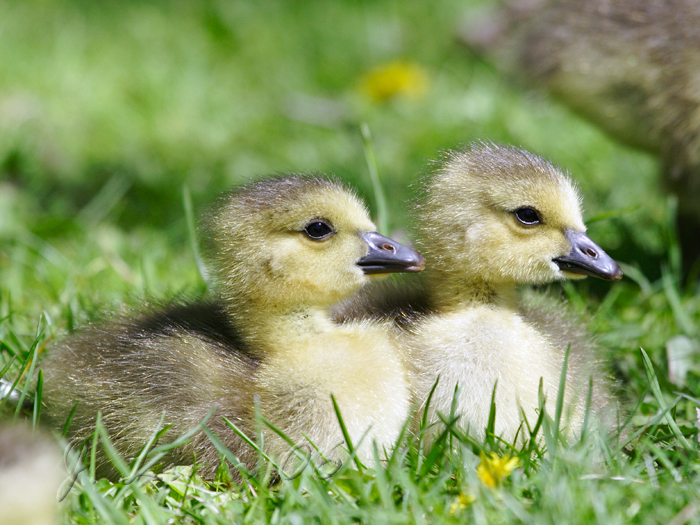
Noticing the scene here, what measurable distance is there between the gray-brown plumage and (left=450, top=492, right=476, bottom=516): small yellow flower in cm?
163

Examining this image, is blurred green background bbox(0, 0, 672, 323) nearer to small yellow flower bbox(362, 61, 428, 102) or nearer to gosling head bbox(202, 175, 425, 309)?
small yellow flower bbox(362, 61, 428, 102)

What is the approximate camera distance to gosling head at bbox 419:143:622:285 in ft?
5.76

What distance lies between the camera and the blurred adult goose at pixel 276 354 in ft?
5.47

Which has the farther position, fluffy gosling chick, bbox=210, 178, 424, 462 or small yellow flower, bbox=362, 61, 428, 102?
small yellow flower, bbox=362, 61, 428, 102

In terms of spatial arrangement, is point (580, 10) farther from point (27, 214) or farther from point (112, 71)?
point (112, 71)

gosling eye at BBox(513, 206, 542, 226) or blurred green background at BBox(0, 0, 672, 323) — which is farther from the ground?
blurred green background at BBox(0, 0, 672, 323)

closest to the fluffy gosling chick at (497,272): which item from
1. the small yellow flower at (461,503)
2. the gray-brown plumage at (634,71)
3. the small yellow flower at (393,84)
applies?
the small yellow flower at (461,503)

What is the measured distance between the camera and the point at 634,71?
272 cm

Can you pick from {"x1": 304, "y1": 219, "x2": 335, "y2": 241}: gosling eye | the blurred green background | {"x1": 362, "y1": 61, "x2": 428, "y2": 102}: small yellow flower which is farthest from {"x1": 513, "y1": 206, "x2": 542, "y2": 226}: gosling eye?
{"x1": 362, "y1": 61, "x2": 428, "y2": 102}: small yellow flower

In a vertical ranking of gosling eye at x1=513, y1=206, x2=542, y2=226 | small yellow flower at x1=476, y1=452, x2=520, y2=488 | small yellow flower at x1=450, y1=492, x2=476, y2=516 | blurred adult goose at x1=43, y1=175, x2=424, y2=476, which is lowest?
small yellow flower at x1=450, y1=492, x2=476, y2=516

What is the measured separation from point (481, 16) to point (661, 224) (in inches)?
98.6

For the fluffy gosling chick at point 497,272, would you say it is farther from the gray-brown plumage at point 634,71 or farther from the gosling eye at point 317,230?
the gray-brown plumage at point 634,71

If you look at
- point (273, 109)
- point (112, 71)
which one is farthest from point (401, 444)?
point (112, 71)

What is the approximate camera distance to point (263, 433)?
1.66 metres
